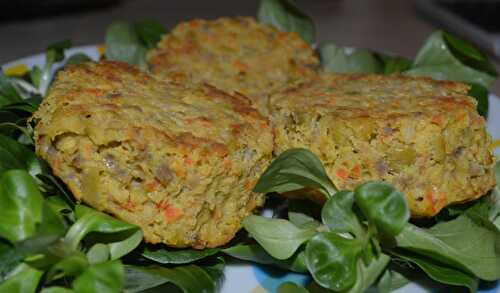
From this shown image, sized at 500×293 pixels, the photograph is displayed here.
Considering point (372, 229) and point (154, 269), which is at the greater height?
point (372, 229)

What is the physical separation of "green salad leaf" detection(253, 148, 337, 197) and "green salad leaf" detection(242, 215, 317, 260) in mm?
101

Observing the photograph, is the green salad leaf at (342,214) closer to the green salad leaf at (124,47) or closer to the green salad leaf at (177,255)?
the green salad leaf at (177,255)

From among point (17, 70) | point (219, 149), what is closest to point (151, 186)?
point (219, 149)

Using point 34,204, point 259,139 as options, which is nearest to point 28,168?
point 34,204

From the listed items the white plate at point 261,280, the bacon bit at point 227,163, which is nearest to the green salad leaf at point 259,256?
the white plate at point 261,280

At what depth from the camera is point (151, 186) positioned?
1.73 metres

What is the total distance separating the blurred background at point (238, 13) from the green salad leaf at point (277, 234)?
3225mm

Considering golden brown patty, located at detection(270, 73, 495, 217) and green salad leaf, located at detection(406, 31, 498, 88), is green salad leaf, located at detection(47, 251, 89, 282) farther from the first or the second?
green salad leaf, located at detection(406, 31, 498, 88)

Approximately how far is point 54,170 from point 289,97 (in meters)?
0.81

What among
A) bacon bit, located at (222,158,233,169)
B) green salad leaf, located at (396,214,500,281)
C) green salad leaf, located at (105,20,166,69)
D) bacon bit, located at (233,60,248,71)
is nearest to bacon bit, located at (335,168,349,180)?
green salad leaf, located at (396,214,500,281)

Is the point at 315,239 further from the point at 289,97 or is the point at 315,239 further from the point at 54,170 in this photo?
the point at 54,170

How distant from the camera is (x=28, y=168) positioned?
6.59 feet

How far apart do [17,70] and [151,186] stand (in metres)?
1.38

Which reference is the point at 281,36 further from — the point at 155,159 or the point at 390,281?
the point at 390,281
